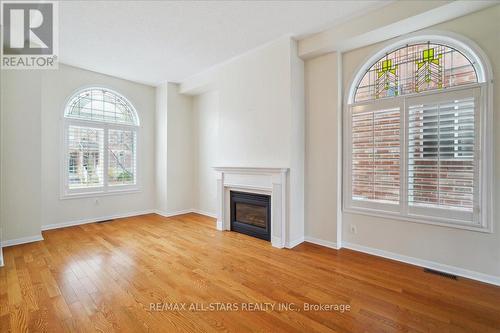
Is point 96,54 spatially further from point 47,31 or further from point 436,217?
point 436,217

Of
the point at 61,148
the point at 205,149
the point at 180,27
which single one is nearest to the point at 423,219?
the point at 180,27

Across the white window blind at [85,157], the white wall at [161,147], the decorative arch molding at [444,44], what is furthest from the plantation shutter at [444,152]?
the white window blind at [85,157]

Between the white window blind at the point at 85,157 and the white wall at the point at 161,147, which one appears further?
the white wall at the point at 161,147

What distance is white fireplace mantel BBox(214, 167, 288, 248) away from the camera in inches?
139

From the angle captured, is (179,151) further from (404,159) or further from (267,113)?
(404,159)

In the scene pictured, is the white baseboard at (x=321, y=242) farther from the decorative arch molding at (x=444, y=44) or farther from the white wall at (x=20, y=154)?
the white wall at (x=20, y=154)

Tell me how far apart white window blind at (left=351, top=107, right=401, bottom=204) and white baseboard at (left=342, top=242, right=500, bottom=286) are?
70cm

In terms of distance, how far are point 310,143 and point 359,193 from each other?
105 centimetres

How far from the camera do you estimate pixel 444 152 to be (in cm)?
274

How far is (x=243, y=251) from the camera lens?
3.39m

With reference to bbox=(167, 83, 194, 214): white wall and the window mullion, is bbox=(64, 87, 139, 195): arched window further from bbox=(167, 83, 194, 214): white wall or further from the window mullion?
the window mullion

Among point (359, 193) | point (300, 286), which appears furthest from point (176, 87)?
point (300, 286)

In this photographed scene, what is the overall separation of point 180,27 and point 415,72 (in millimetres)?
3205

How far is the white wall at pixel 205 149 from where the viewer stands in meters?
5.48
